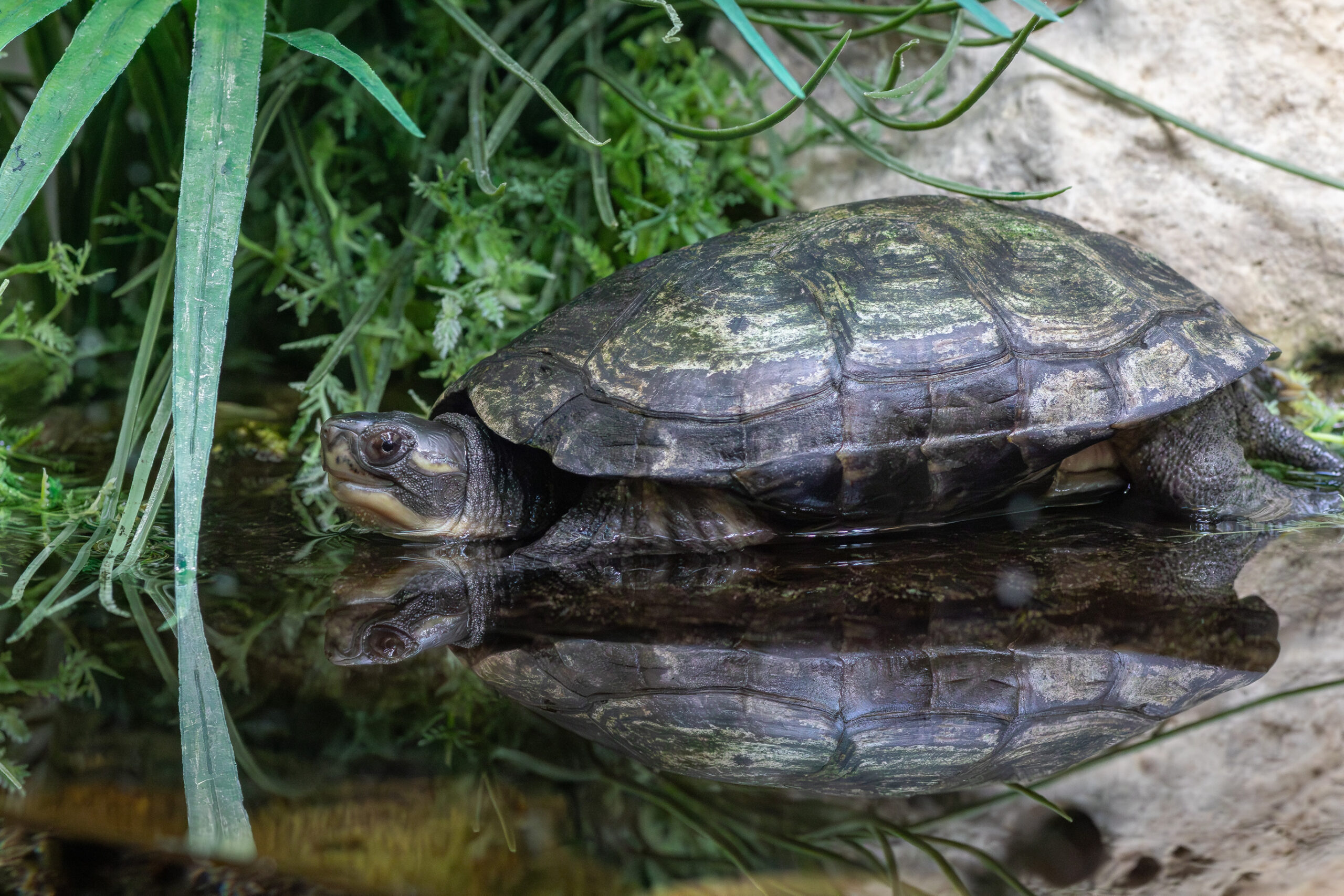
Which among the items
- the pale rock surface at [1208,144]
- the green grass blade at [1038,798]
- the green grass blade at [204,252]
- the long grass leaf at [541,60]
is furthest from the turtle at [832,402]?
the green grass blade at [1038,798]

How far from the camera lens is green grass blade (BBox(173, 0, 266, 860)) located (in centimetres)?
169

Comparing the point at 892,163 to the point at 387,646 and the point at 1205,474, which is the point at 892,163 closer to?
the point at 1205,474

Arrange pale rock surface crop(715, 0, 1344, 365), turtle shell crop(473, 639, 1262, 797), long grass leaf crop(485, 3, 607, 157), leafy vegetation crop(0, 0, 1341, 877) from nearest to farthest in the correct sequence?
turtle shell crop(473, 639, 1262, 797) < leafy vegetation crop(0, 0, 1341, 877) < long grass leaf crop(485, 3, 607, 157) < pale rock surface crop(715, 0, 1344, 365)

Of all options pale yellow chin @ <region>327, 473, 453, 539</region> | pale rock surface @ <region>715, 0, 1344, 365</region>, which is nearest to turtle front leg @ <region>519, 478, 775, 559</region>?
pale yellow chin @ <region>327, 473, 453, 539</region>

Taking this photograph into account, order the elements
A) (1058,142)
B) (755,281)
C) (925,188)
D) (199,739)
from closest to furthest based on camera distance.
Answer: (199,739) < (755,281) < (1058,142) < (925,188)

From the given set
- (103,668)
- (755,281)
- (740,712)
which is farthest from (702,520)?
(103,668)

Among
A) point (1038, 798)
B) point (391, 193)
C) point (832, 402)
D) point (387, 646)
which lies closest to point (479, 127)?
point (391, 193)

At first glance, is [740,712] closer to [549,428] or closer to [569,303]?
[549,428]

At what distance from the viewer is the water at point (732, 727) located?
986 millimetres

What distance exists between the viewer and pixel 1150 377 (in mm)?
2451

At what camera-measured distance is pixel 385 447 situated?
8.03ft

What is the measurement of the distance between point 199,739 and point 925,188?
340cm

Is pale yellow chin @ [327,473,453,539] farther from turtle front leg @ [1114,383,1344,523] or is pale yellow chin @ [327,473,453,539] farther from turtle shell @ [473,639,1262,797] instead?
turtle front leg @ [1114,383,1344,523]

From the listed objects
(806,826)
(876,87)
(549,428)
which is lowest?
(806,826)
